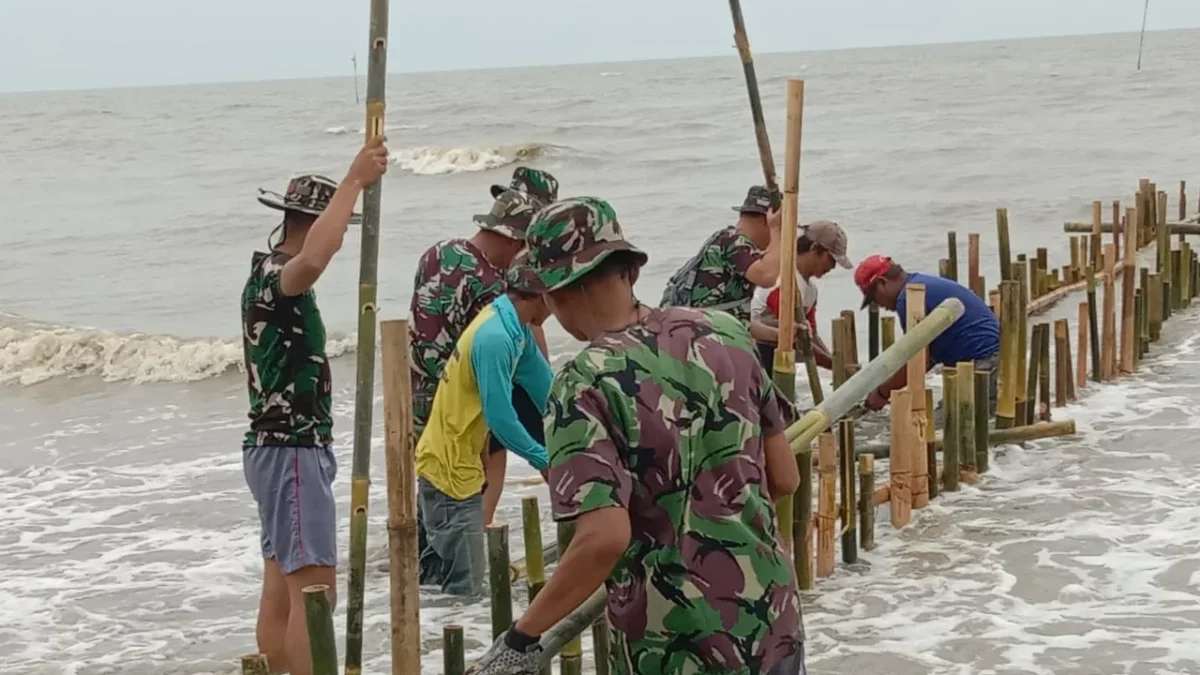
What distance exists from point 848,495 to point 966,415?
4.10 feet

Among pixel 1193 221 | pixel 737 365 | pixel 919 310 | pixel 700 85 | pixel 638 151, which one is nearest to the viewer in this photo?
pixel 737 365

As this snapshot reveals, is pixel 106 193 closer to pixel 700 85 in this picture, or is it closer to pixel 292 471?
pixel 292 471

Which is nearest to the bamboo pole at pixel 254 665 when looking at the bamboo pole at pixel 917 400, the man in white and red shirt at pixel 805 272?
the bamboo pole at pixel 917 400

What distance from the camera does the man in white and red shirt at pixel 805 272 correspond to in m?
7.50

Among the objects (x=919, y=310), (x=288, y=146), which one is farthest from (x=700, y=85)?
(x=919, y=310)

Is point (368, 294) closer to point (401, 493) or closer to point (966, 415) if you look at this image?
point (401, 493)

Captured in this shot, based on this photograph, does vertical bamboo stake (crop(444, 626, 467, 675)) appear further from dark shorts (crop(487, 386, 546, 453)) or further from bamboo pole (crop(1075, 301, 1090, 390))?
bamboo pole (crop(1075, 301, 1090, 390))

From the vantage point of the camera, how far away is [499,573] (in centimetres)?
386

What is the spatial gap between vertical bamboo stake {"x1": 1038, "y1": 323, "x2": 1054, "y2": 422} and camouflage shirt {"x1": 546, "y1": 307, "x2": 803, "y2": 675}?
5541 mm

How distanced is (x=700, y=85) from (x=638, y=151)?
112ft

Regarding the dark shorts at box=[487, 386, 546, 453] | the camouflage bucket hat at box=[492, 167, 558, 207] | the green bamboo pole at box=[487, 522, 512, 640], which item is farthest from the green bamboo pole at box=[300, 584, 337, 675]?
the camouflage bucket hat at box=[492, 167, 558, 207]

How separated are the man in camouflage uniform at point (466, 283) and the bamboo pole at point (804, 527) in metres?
1.12

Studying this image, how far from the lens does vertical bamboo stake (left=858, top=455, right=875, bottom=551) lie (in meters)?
6.23

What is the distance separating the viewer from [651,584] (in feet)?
9.61
